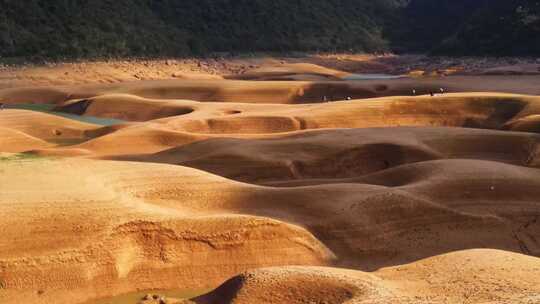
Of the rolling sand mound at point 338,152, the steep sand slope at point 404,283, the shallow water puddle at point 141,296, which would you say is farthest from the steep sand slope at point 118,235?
the rolling sand mound at point 338,152

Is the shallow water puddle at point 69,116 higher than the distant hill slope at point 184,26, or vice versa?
the distant hill slope at point 184,26

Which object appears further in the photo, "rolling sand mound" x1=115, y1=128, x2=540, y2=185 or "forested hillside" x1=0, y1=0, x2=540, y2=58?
"forested hillside" x1=0, y1=0, x2=540, y2=58

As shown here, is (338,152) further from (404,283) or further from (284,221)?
(404,283)

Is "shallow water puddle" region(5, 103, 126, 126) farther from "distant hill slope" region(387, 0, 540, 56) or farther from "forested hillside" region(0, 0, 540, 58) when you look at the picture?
"distant hill slope" region(387, 0, 540, 56)

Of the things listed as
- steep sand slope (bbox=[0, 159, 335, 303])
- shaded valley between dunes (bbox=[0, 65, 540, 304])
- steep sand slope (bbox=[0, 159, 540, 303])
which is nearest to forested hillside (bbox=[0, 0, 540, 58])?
shaded valley between dunes (bbox=[0, 65, 540, 304])

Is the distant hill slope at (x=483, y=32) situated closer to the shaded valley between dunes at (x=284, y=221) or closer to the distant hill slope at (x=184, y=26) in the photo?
the distant hill slope at (x=184, y=26)

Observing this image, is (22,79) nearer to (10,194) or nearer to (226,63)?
(226,63)

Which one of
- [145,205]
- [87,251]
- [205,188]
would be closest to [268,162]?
[205,188]
